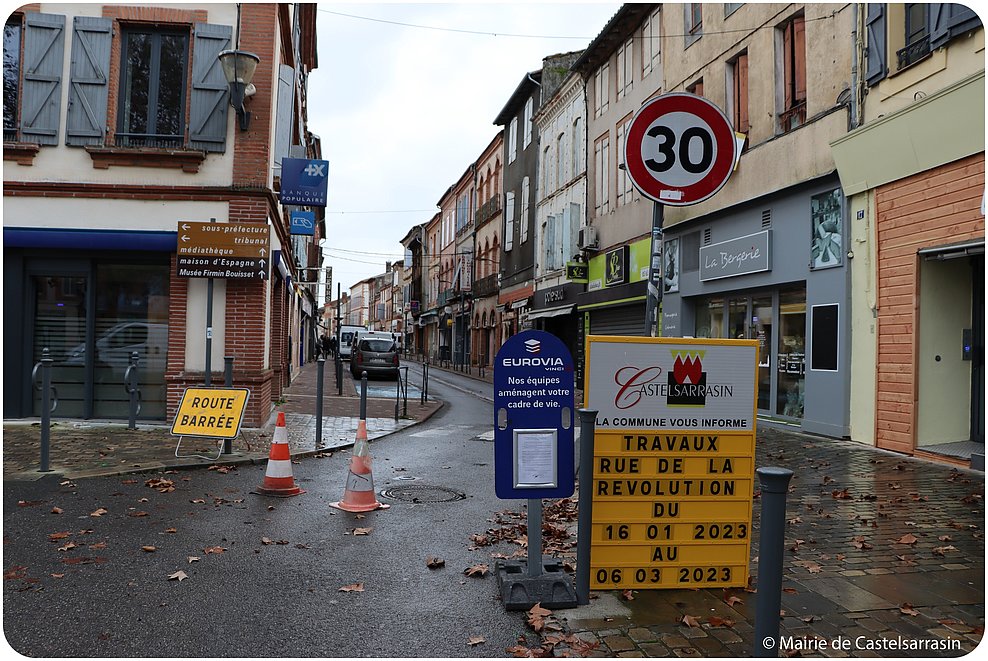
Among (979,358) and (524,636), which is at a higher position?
(979,358)

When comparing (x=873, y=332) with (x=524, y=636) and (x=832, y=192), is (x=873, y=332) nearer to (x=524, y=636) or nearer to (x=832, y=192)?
(x=832, y=192)

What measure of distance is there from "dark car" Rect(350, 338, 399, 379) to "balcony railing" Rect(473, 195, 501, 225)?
46.6 feet

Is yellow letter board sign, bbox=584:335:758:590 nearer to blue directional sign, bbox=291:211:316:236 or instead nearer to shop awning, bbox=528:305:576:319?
blue directional sign, bbox=291:211:316:236

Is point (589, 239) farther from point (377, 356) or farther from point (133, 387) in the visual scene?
point (133, 387)

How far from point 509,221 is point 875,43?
86.9ft

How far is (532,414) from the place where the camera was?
4324 millimetres

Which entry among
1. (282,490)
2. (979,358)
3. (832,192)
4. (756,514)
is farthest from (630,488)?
(832,192)

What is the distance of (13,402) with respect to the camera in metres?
11.7

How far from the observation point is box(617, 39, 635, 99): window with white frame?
20844 mm

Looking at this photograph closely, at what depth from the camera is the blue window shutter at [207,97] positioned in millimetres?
11570

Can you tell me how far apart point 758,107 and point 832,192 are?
113 inches

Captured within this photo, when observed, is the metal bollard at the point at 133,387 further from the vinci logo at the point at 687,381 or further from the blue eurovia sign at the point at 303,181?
the vinci logo at the point at 687,381

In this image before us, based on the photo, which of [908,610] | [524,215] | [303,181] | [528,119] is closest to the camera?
[908,610]

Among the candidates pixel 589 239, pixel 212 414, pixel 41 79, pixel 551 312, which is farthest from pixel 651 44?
pixel 212 414
